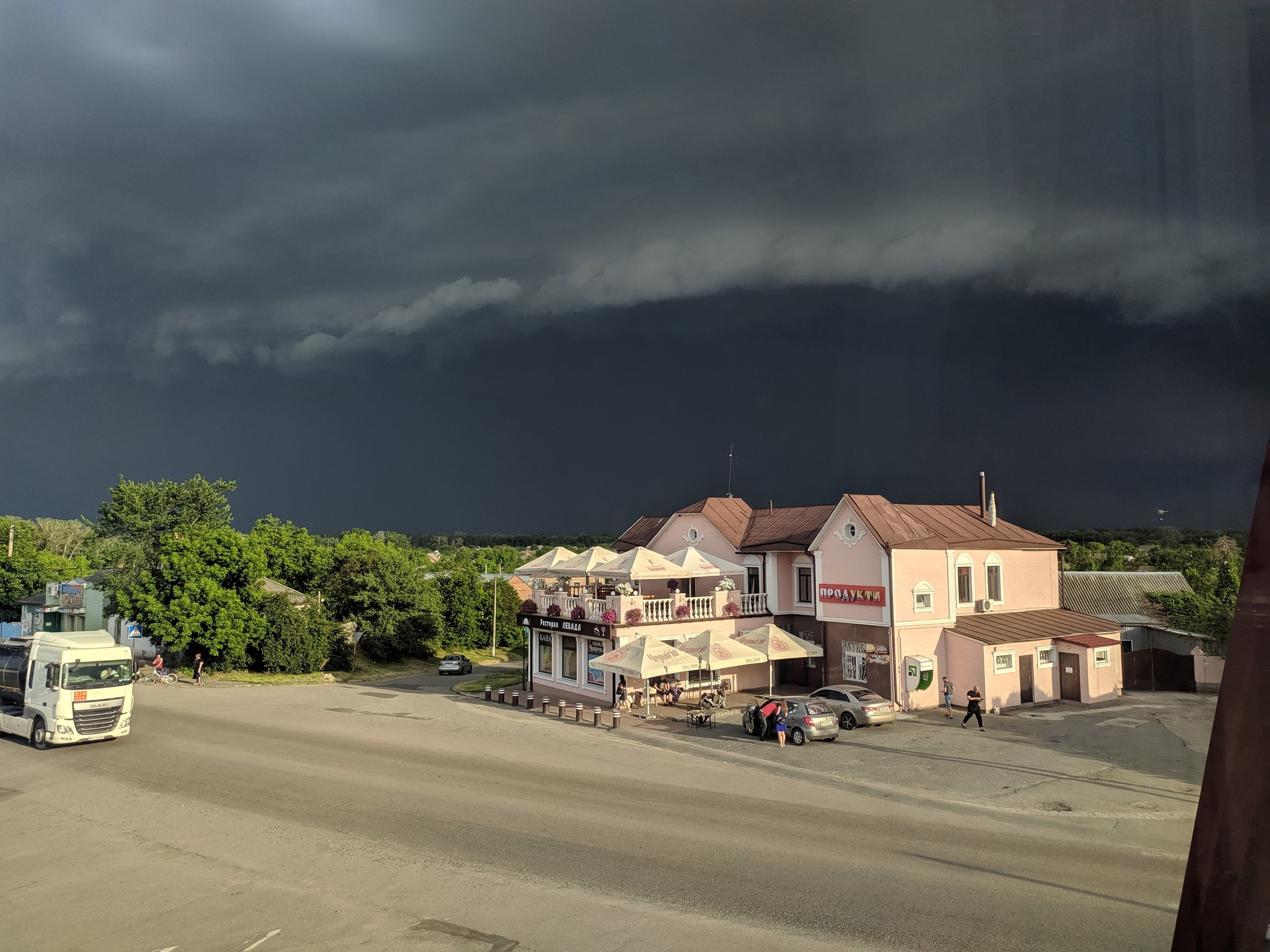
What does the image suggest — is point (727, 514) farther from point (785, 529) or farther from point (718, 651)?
point (718, 651)

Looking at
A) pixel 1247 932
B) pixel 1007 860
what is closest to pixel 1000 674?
pixel 1007 860

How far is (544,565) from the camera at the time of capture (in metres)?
38.9

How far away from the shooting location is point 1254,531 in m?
4.34

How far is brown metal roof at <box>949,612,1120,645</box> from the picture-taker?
30.1 m

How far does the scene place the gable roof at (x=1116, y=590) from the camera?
50719 millimetres

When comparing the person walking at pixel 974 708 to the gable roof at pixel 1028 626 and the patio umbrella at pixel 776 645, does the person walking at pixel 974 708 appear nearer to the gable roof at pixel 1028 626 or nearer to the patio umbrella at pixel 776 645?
the gable roof at pixel 1028 626

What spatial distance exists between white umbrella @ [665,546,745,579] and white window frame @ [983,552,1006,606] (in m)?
10.1

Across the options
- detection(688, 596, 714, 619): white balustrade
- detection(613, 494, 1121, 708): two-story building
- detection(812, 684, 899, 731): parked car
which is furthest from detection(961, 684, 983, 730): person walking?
detection(688, 596, 714, 619): white balustrade

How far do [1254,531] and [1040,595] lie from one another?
113 feet

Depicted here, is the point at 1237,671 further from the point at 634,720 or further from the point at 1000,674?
the point at 1000,674

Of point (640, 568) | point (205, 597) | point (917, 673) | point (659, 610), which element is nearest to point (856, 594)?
point (917, 673)

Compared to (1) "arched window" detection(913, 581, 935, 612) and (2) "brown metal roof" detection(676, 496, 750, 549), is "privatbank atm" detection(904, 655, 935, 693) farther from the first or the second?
(2) "brown metal roof" detection(676, 496, 750, 549)

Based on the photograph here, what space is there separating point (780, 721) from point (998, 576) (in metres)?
15.1

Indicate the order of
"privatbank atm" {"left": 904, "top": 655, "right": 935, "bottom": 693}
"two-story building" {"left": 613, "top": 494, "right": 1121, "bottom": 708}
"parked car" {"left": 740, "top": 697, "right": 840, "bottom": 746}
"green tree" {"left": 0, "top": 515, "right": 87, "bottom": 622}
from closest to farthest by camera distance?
1. "parked car" {"left": 740, "top": 697, "right": 840, "bottom": 746}
2. "privatbank atm" {"left": 904, "top": 655, "right": 935, "bottom": 693}
3. "two-story building" {"left": 613, "top": 494, "right": 1121, "bottom": 708}
4. "green tree" {"left": 0, "top": 515, "right": 87, "bottom": 622}
